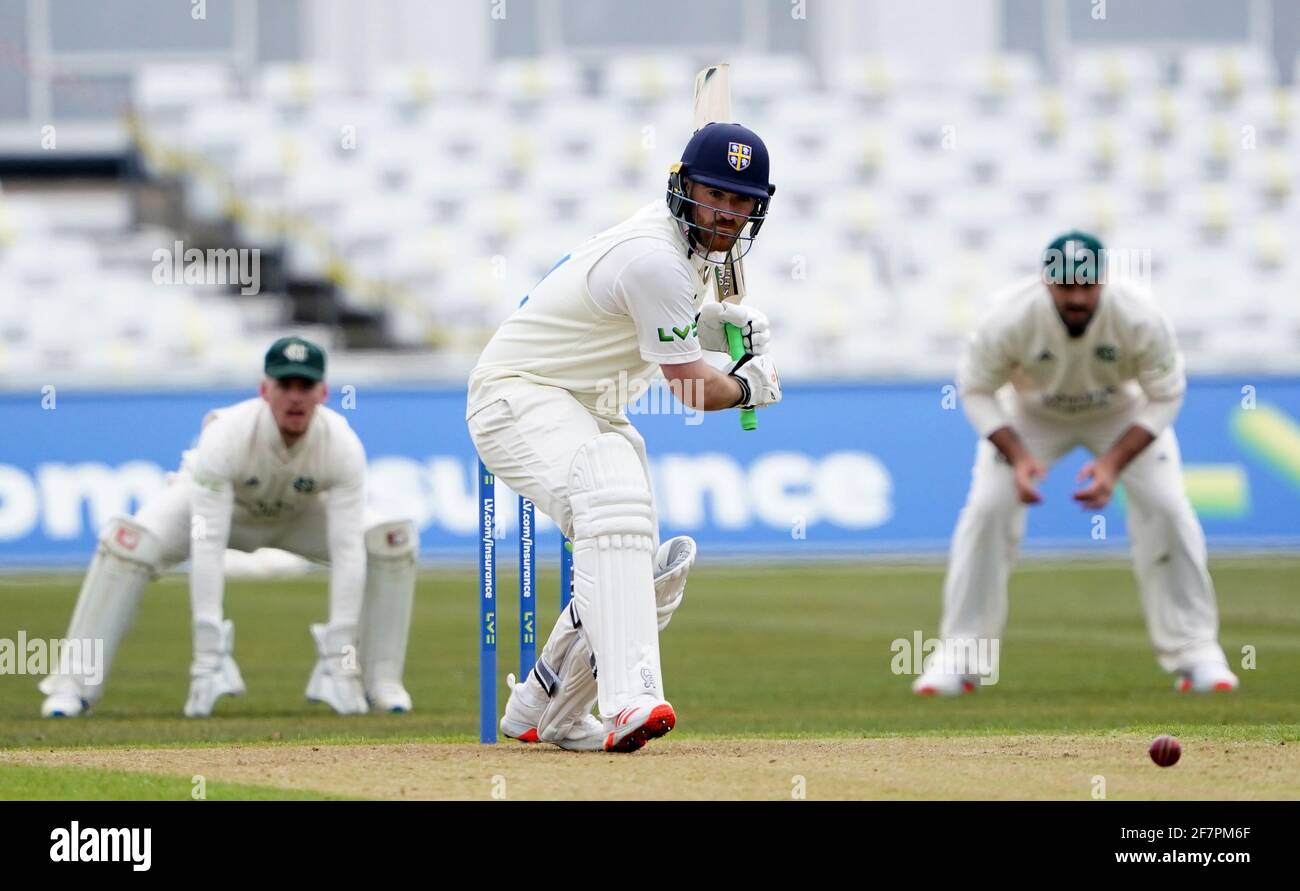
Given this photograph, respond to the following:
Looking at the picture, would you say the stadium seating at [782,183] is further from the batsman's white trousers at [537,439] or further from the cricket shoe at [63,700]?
the batsman's white trousers at [537,439]

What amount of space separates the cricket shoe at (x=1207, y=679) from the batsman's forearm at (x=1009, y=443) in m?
1.35

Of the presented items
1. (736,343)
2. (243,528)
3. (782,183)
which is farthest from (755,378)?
(782,183)

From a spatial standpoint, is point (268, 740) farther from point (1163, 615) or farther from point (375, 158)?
point (375, 158)

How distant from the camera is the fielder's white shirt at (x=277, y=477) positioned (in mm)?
9094

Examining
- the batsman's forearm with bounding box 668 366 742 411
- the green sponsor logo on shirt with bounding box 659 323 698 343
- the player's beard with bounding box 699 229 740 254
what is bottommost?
the batsman's forearm with bounding box 668 366 742 411

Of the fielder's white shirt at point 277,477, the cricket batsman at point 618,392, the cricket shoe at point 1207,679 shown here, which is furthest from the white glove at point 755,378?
the cricket shoe at point 1207,679

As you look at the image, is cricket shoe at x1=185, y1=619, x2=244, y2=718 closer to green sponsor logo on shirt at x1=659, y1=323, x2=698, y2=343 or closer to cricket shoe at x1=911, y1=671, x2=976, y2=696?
cricket shoe at x1=911, y1=671, x2=976, y2=696

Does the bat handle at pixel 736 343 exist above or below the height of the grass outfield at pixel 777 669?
above

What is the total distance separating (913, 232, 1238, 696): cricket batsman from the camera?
9.80 m

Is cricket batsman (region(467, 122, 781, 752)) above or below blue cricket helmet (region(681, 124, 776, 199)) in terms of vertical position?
below

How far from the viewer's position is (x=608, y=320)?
6.39m

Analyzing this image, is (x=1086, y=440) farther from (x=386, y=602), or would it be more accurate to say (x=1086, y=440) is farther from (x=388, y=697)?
(x=388, y=697)

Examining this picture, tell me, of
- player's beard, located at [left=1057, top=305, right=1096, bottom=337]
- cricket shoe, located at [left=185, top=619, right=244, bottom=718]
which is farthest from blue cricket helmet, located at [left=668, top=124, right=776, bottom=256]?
player's beard, located at [left=1057, top=305, right=1096, bottom=337]

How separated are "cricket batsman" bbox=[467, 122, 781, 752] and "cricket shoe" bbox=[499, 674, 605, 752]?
0.4 inches
